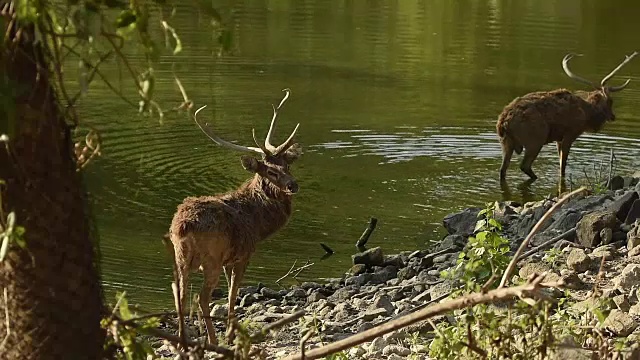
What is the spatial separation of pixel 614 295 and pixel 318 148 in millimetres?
9408

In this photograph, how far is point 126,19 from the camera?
312 cm

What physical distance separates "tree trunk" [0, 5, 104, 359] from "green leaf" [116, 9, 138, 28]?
31cm

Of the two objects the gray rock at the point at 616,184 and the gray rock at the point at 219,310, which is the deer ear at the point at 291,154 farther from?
the gray rock at the point at 616,184

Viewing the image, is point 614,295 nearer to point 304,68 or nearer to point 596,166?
point 596,166

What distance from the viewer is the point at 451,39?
98.2ft

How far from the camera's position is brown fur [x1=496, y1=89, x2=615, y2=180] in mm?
15141

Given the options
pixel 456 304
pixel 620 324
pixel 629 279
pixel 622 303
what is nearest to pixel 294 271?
pixel 629 279

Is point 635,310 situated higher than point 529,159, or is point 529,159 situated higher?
point 635,310

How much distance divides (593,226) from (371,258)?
6.90 feet

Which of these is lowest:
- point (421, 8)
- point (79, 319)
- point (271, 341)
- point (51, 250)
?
point (421, 8)

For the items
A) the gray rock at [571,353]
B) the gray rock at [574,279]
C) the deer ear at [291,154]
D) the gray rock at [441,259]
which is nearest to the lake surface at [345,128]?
the gray rock at [441,259]

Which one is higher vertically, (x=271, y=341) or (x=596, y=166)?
(x=271, y=341)

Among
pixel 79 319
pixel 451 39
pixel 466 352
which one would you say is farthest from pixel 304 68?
pixel 79 319

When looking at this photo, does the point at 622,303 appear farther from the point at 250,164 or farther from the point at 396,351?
the point at 250,164
